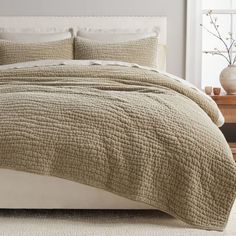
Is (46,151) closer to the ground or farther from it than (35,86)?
closer to the ground

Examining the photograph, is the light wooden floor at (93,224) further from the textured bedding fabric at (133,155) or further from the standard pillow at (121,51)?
the standard pillow at (121,51)

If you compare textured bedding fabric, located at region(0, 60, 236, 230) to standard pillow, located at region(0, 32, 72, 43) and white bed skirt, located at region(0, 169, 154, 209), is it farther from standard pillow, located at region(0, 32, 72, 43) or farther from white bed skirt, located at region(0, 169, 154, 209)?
standard pillow, located at region(0, 32, 72, 43)

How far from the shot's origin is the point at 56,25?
439 centimetres

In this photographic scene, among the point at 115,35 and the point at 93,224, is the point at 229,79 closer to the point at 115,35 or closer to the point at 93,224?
the point at 115,35

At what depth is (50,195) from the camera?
2141 mm

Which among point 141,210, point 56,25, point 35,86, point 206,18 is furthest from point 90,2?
point 141,210

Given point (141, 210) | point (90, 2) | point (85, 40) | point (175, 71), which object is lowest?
point (141, 210)

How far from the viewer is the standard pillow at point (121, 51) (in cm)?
385

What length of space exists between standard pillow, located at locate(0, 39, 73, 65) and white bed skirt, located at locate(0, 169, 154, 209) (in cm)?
185

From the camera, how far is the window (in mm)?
4547

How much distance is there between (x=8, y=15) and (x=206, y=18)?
64.1 inches

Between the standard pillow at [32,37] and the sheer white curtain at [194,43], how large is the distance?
1004 mm

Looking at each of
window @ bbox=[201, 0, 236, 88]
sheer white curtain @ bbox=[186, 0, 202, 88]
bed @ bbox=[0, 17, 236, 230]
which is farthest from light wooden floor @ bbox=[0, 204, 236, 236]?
window @ bbox=[201, 0, 236, 88]

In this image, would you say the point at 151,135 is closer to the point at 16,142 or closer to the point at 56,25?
the point at 16,142
